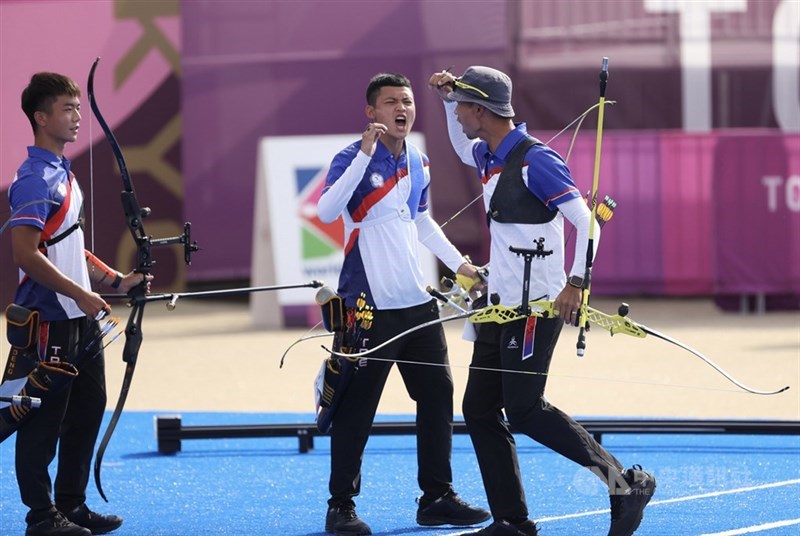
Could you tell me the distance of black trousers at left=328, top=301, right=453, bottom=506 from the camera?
235 inches

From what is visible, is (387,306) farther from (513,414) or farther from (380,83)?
(380,83)

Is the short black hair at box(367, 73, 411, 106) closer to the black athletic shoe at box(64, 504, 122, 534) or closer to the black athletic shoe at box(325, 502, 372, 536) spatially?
the black athletic shoe at box(325, 502, 372, 536)

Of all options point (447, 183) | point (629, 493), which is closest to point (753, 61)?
point (447, 183)

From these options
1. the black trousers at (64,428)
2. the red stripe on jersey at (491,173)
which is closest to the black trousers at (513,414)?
the red stripe on jersey at (491,173)

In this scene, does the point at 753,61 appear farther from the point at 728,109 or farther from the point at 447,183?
the point at 447,183

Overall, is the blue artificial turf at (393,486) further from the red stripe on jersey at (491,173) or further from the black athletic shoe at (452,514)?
the red stripe on jersey at (491,173)

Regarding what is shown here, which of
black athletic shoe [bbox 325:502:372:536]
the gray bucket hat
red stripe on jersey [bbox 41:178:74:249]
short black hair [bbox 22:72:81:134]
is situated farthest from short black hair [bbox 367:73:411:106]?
black athletic shoe [bbox 325:502:372:536]

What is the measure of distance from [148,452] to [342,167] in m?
2.75

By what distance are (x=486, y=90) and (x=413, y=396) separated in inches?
56.5

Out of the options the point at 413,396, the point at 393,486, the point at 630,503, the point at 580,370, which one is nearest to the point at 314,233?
the point at 580,370

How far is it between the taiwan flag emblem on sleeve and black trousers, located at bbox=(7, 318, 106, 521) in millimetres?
1779

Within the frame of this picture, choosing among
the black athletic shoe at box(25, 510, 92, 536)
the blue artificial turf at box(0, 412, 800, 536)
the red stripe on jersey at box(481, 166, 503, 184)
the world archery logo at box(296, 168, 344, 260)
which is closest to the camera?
the red stripe on jersey at box(481, 166, 503, 184)

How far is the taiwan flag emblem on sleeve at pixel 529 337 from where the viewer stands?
5.45 metres

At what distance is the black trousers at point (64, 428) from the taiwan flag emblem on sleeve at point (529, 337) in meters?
1.78
